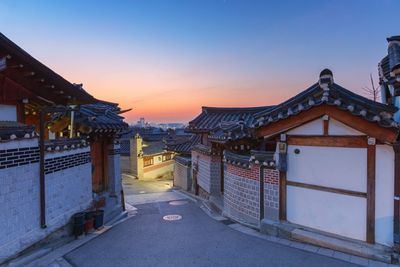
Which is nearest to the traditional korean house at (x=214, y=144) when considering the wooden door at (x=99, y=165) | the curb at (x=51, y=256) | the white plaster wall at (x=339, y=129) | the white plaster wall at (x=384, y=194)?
the white plaster wall at (x=339, y=129)

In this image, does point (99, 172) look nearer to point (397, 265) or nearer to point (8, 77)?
point (8, 77)

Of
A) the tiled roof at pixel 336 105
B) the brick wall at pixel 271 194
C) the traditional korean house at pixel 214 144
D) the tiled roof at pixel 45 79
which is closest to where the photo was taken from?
the tiled roof at pixel 336 105

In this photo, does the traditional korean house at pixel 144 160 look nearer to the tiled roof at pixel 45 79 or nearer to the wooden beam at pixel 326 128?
the tiled roof at pixel 45 79

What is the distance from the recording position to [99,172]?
13680mm

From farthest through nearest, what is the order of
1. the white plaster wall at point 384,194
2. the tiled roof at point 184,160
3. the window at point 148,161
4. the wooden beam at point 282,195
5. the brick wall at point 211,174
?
the window at point 148,161
the tiled roof at point 184,160
the brick wall at point 211,174
the wooden beam at point 282,195
the white plaster wall at point 384,194

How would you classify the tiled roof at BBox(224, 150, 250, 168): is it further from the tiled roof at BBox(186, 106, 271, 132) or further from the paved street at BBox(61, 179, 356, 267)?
the tiled roof at BBox(186, 106, 271, 132)

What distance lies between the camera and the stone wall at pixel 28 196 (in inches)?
268

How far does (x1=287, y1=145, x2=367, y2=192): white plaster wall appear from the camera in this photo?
25.6 feet

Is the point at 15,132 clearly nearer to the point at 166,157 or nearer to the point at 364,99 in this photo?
the point at 364,99

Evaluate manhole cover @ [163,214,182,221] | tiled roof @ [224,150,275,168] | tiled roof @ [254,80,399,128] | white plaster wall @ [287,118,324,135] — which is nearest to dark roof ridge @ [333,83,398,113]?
tiled roof @ [254,80,399,128]

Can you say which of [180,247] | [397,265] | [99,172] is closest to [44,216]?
[180,247]

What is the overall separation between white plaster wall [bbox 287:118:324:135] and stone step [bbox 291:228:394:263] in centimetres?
302

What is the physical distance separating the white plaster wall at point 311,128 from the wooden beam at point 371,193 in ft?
4.62

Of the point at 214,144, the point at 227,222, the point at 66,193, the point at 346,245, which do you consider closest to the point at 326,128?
the point at 346,245
